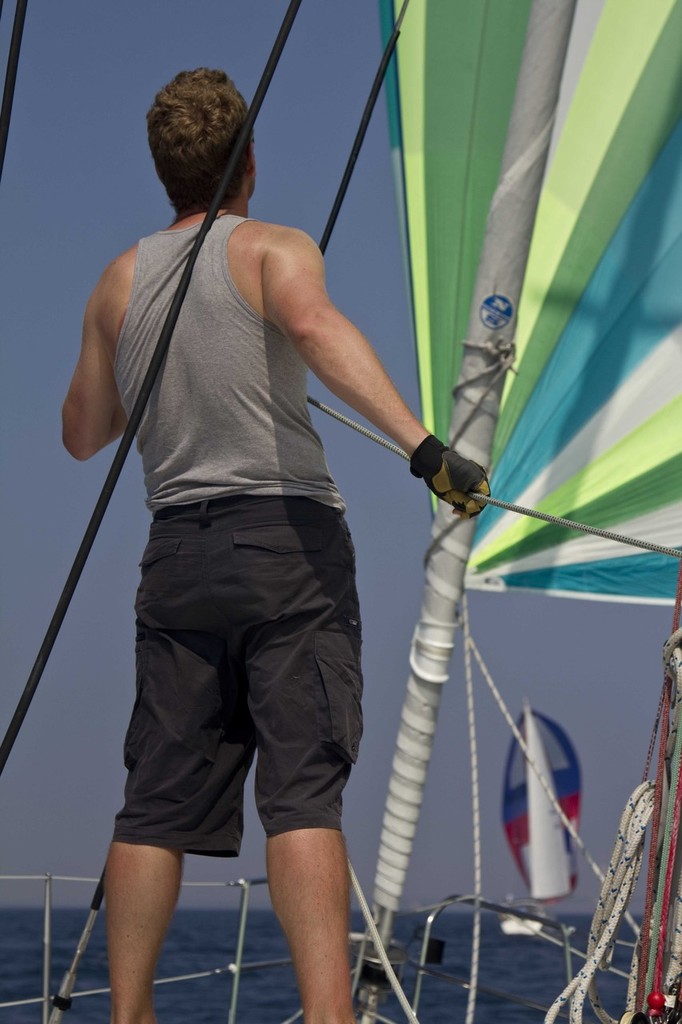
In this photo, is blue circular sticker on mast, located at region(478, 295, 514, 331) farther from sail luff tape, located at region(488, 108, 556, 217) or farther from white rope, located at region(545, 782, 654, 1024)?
white rope, located at region(545, 782, 654, 1024)

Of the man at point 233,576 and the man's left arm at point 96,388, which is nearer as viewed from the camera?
the man at point 233,576

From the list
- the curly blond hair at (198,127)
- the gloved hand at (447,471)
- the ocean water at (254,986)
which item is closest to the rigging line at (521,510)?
the gloved hand at (447,471)

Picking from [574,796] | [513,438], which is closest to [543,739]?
[574,796]

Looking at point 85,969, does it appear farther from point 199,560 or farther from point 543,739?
point 199,560

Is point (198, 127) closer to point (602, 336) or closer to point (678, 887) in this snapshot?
point (678, 887)

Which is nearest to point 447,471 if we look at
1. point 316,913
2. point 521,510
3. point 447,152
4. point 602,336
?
point 521,510

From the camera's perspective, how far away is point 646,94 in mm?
4582

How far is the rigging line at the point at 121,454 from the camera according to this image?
1924mm

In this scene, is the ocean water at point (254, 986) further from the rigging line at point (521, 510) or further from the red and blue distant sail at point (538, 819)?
the rigging line at point (521, 510)

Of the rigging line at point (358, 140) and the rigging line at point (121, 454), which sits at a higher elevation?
the rigging line at point (358, 140)

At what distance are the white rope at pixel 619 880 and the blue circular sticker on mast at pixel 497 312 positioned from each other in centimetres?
211

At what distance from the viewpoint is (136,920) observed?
193 centimetres

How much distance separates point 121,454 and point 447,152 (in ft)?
10.9

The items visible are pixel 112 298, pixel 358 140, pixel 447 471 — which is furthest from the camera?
pixel 358 140
